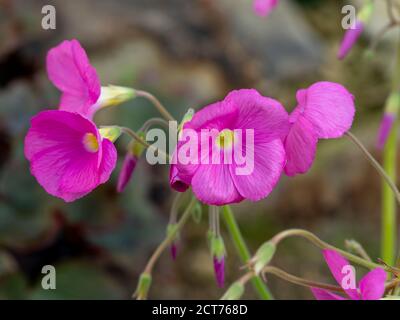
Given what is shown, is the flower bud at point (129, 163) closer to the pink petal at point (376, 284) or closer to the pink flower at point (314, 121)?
the pink flower at point (314, 121)

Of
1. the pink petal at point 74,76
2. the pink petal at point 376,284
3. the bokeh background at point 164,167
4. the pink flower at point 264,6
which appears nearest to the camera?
the pink petal at point 376,284

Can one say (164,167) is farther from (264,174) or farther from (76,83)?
(264,174)

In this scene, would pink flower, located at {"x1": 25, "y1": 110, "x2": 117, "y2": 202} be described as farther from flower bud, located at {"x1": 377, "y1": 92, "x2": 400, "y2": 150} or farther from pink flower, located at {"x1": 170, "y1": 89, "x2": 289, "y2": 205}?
flower bud, located at {"x1": 377, "y1": 92, "x2": 400, "y2": 150}

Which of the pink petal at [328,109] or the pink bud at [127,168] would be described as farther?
the pink bud at [127,168]

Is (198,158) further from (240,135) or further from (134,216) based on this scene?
(134,216)

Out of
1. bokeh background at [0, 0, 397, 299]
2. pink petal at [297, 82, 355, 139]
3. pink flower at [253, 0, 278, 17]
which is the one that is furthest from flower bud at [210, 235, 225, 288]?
bokeh background at [0, 0, 397, 299]

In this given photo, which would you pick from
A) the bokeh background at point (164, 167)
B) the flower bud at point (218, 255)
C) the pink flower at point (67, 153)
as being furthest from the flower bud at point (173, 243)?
the bokeh background at point (164, 167)
